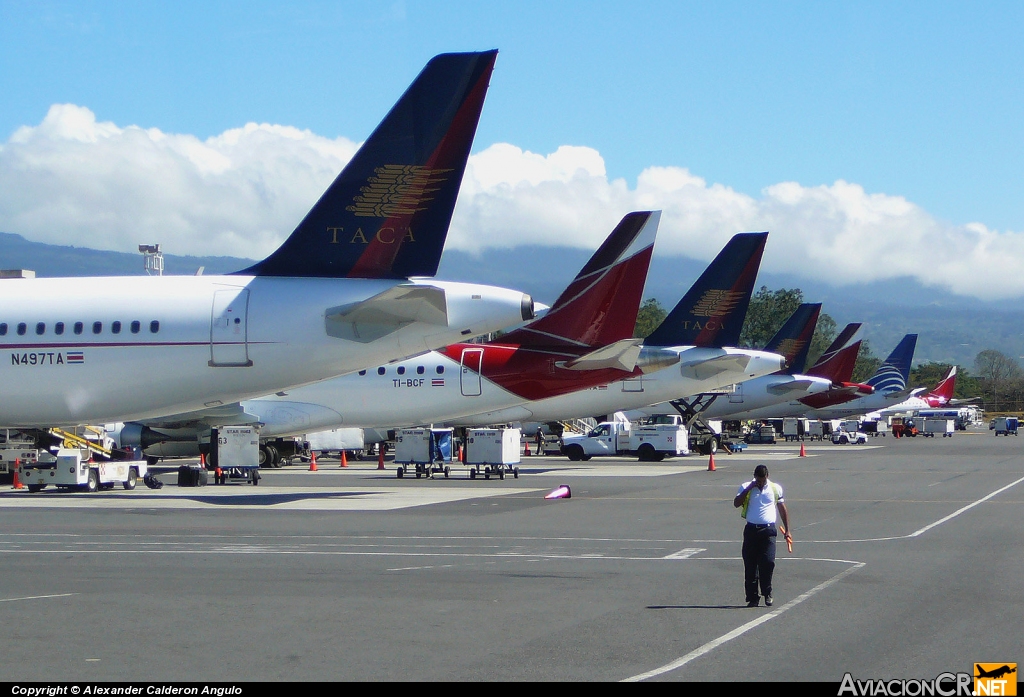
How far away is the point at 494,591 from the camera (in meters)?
13.6

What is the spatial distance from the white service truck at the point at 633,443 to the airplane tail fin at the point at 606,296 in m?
15.1

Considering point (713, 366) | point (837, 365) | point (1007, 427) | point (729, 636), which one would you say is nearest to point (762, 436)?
point (837, 365)

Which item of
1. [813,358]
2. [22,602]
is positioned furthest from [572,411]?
[813,358]

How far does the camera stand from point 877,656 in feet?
31.8

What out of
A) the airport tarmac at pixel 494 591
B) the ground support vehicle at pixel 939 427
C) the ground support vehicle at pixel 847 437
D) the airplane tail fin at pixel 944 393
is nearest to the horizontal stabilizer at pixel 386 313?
the airport tarmac at pixel 494 591

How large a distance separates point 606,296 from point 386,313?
16897 millimetres

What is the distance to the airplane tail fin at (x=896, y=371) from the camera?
109 m

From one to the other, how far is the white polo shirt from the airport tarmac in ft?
3.21

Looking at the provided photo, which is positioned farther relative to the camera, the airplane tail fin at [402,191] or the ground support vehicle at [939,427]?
the ground support vehicle at [939,427]

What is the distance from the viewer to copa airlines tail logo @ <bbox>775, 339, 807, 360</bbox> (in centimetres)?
7406

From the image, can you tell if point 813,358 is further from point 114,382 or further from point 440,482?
point 114,382

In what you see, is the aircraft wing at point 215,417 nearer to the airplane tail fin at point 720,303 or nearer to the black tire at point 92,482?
the black tire at point 92,482

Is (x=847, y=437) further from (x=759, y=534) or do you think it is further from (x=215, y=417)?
(x=759, y=534)

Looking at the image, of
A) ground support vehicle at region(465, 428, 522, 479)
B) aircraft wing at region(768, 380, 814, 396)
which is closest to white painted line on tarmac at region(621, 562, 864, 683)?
ground support vehicle at region(465, 428, 522, 479)
